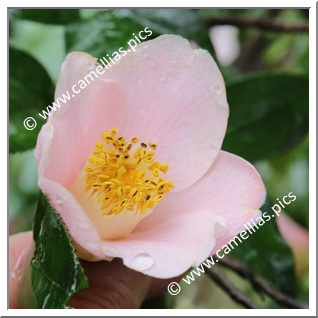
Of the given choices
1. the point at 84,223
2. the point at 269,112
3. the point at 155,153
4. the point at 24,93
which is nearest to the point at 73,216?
the point at 84,223

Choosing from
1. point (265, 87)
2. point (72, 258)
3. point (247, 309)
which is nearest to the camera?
point (72, 258)

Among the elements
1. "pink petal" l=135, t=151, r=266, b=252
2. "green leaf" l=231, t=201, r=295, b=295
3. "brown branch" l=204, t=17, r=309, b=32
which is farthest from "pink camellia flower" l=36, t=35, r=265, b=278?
"brown branch" l=204, t=17, r=309, b=32

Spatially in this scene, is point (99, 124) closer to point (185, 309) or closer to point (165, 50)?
point (165, 50)

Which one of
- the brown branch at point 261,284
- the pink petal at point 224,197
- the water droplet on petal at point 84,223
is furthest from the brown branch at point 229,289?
the water droplet on petal at point 84,223

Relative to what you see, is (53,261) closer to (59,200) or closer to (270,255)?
(59,200)

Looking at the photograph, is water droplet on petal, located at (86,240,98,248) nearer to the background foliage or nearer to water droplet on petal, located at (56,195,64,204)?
water droplet on petal, located at (56,195,64,204)

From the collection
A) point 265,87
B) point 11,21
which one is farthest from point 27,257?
point 265,87
